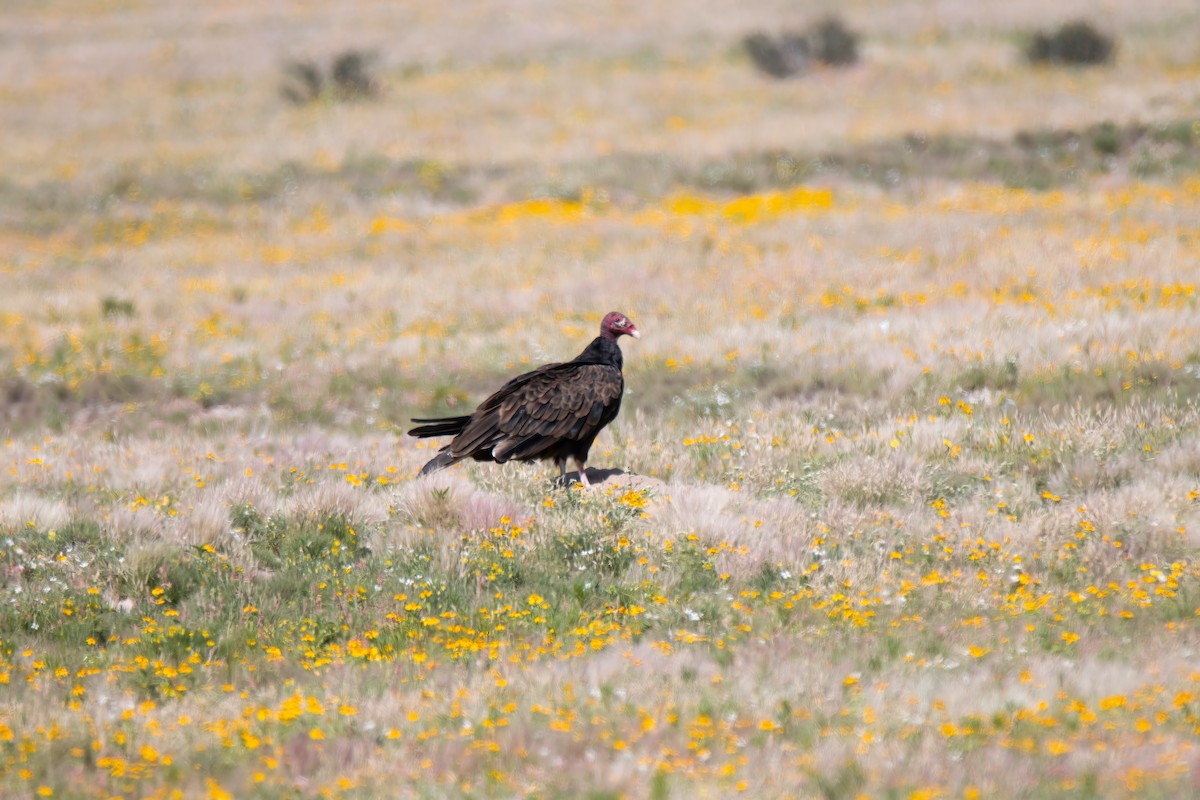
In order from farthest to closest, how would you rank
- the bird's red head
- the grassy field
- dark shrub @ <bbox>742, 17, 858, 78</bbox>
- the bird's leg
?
dark shrub @ <bbox>742, 17, 858, 78</bbox> < the bird's red head < the bird's leg < the grassy field

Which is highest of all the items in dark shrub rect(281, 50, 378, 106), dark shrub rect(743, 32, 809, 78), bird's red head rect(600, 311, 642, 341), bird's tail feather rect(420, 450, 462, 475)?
dark shrub rect(281, 50, 378, 106)

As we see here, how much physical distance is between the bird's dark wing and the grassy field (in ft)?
1.26

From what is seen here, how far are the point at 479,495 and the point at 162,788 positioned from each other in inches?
152

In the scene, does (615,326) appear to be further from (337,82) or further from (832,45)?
(337,82)

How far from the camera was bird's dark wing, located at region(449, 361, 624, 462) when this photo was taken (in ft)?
27.9

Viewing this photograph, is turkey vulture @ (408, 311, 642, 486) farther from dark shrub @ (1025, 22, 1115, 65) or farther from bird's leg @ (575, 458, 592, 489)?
dark shrub @ (1025, 22, 1115, 65)

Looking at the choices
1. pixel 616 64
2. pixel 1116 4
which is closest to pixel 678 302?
pixel 616 64

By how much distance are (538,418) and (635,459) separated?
156 cm

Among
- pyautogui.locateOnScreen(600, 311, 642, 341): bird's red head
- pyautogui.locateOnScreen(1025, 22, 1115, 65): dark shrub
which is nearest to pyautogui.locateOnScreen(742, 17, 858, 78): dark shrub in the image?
pyautogui.locateOnScreen(1025, 22, 1115, 65): dark shrub

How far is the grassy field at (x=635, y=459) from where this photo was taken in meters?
4.95

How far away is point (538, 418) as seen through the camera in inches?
334

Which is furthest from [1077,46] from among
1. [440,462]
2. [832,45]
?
[440,462]

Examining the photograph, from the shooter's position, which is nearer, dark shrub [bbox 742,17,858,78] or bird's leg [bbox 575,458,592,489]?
bird's leg [bbox 575,458,592,489]

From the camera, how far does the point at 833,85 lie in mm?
30438
